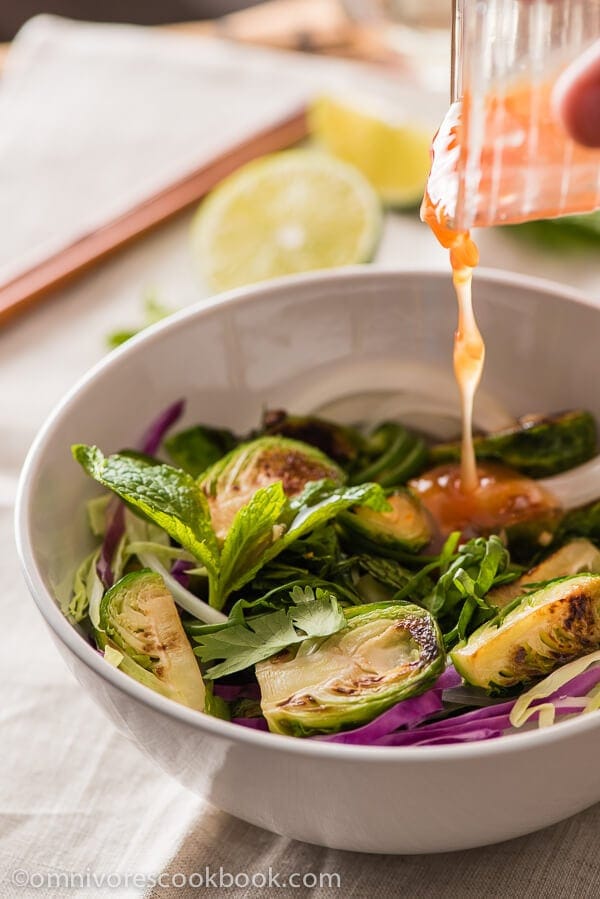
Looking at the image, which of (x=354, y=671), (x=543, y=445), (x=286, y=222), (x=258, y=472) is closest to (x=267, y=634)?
(x=354, y=671)

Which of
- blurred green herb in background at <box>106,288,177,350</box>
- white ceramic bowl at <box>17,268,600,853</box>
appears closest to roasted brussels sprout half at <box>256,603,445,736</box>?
white ceramic bowl at <box>17,268,600,853</box>

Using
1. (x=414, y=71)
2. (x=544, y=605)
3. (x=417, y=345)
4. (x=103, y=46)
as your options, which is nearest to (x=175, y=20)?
(x=103, y=46)

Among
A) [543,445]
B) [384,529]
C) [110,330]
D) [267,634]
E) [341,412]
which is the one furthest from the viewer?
[110,330]

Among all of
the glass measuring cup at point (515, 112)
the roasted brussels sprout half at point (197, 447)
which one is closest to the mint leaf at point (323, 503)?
the roasted brussels sprout half at point (197, 447)

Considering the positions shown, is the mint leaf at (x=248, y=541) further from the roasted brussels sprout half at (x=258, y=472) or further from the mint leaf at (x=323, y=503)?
the roasted brussels sprout half at (x=258, y=472)

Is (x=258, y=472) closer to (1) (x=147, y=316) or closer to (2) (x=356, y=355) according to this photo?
(2) (x=356, y=355)
